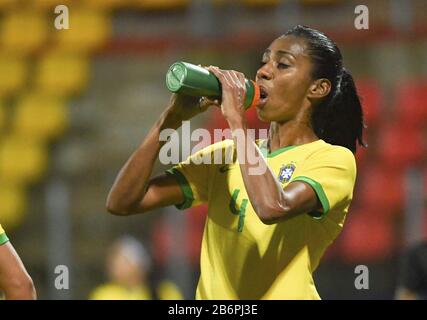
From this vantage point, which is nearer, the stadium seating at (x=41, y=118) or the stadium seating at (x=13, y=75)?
the stadium seating at (x=41, y=118)

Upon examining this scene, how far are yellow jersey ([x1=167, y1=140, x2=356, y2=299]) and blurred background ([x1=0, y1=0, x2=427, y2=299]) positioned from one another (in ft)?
8.59

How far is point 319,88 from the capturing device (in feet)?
8.64

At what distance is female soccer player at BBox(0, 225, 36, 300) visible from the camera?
2.56 m

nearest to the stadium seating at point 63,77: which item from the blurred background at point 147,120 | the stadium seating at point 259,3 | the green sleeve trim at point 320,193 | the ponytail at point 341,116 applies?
the blurred background at point 147,120

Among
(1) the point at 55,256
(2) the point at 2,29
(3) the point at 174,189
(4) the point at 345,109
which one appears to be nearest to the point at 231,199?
(3) the point at 174,189

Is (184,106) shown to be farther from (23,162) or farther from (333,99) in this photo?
(23,162)

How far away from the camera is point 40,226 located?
19.8 ft

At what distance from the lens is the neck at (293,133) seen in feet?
8.64

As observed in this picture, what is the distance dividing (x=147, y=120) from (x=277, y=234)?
3947 mm

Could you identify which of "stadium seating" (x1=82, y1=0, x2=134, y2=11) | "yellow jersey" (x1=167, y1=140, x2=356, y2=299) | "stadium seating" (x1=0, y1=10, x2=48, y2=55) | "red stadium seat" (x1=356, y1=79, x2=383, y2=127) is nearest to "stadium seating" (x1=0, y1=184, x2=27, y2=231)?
"stadium seating" (x1=0, y1=10, x2=48, y2=55)

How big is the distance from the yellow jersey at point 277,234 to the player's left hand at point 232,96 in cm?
21

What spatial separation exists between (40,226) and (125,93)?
1.17 m

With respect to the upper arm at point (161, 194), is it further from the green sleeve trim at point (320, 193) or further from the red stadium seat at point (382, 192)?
the red stadium seat at point (382, 192)

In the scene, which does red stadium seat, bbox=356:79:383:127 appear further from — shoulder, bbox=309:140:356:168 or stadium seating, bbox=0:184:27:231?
shoulder, bbox=309:140:356:168
